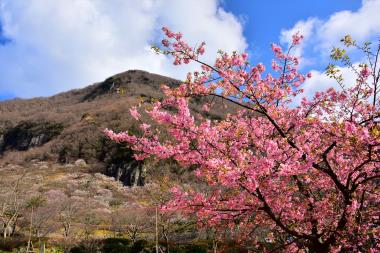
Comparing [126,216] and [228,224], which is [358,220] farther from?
[126,216]

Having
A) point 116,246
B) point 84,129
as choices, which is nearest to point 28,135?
point 84,129

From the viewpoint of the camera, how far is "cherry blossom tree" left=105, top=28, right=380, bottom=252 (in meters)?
6.36

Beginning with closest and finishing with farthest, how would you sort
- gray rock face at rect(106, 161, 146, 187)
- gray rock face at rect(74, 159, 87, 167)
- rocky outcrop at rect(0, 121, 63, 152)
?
gray rock face at rect(106, 161, 146, 187), gray rock face at rect(74, 159, 87, 167), rocky outcrop at rect(0, 121, 63, 152)

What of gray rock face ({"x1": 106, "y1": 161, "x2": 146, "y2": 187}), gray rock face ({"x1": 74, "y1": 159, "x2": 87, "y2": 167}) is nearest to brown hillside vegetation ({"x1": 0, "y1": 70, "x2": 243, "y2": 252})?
gray rock face ({"x1": 106, "y1": 161, "x2": 146, "y2": 187})

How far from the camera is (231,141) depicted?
698 centimetres

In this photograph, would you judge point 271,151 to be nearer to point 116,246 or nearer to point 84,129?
point 116,246

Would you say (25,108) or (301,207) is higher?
(25,108)

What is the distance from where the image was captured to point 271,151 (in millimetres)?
6316

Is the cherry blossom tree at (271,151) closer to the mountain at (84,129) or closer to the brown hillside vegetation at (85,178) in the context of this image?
the brown hillside vegetation at (85,178)

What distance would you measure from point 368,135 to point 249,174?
1836mm

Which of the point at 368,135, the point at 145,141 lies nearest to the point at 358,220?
the point at 368,135

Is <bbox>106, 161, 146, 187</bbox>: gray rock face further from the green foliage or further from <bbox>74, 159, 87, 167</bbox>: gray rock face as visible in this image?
the green foliage

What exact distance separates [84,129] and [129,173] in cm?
5003

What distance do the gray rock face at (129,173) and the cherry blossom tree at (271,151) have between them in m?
72.1
